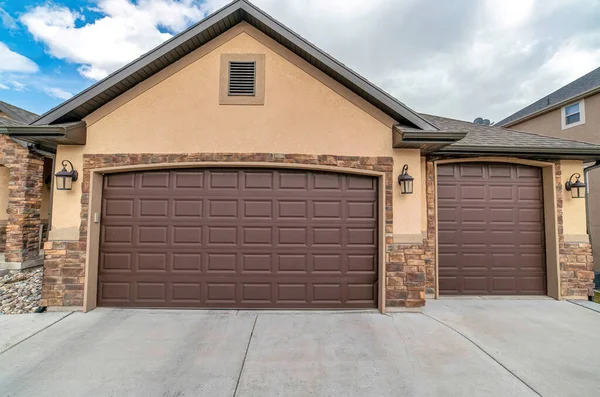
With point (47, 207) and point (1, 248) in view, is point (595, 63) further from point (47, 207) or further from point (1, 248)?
point (1, 248)

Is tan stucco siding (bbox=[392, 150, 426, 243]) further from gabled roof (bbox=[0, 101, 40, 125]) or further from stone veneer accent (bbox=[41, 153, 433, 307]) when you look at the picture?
gabled roof (bbox=[0, 101, 40, 125])

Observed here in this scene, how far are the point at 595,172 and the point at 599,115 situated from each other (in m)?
2.17

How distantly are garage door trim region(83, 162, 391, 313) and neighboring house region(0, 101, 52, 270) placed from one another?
192 inches

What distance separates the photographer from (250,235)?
5102 millimetres

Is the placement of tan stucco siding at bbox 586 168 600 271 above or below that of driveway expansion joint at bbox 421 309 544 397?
above

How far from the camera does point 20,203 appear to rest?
24.8 feet

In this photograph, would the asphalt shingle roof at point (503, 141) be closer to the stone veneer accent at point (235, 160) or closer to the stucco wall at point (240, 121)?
the stucco wall at point (240, 121)

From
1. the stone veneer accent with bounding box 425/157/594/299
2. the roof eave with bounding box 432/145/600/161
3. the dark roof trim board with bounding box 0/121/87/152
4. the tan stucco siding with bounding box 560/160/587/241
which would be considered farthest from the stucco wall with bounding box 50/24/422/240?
the tan stucco siding with bounding box 560/160/587/241

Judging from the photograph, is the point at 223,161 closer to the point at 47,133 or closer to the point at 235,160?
the point at 235,160

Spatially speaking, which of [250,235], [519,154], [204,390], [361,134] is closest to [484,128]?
[519,154]

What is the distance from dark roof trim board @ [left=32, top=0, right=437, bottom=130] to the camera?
4695 mm

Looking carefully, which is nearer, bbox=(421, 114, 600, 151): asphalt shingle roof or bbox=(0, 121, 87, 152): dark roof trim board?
bbox=(0, 121, 87, 152): dark roof trim board

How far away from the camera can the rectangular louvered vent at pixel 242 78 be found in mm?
5102

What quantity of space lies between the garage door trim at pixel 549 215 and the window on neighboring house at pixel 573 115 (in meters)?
→ 7.65
